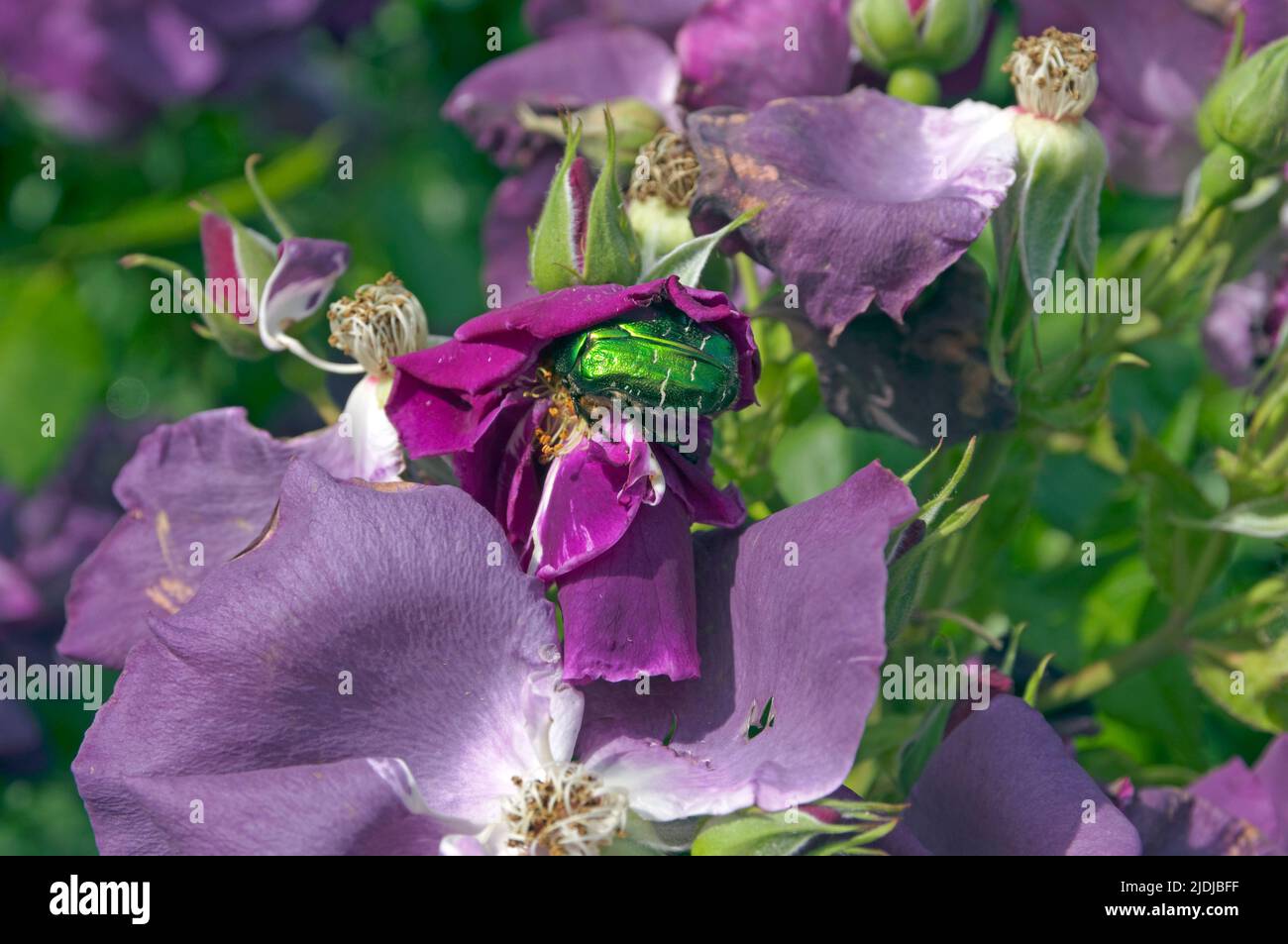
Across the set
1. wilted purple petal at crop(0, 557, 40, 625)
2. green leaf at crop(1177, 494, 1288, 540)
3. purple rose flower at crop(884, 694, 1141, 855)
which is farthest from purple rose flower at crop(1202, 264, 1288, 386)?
wilted purple petal at crop(0, 557, 40, 625)

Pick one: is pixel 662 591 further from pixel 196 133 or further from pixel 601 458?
pixel 196 133

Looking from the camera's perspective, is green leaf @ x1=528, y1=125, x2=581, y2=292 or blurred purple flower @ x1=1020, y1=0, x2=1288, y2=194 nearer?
green leaf @ x1=528, y1=125, x2=581, y2=292

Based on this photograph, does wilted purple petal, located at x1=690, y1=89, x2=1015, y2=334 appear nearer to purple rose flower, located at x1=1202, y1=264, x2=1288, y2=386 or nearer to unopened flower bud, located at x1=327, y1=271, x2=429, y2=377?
unopened flower bud, located at x1=327, y1=271, x2=429, y2=377

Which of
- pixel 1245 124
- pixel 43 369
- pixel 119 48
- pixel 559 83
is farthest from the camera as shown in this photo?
pixel 119 48

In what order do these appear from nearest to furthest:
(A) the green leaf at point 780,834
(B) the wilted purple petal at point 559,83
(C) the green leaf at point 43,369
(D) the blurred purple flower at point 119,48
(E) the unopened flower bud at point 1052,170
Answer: (A) the green leaf at point 780,834 < (E) the unopened flower bud at point 1052,170 < (B) the wilted purple petal at point 559,83 < (C) the green leaf at point 43,369 < (D) the blurred purple flower at point 119,48

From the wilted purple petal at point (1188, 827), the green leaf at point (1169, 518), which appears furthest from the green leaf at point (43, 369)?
the wilted purple petal at point (1188, 827)

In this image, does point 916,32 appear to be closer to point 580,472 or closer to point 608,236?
point 608,236

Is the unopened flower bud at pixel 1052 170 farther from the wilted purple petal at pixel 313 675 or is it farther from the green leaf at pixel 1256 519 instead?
the wilted purple petal at pixel 313 675

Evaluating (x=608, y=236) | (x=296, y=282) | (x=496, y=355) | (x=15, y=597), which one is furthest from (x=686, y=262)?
(x=15, y=597)
